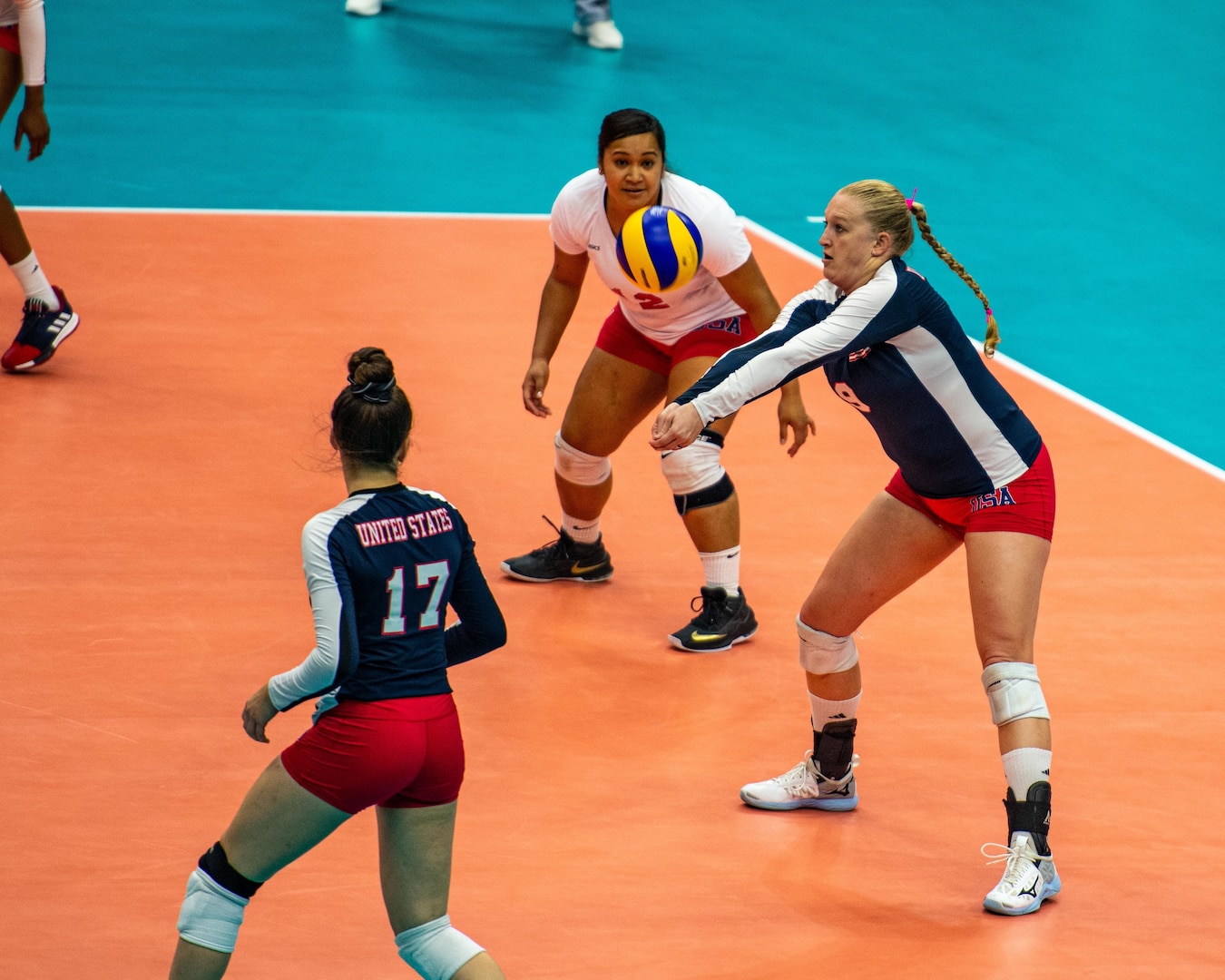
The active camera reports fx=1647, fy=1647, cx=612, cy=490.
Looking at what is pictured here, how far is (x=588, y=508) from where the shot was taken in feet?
23.9

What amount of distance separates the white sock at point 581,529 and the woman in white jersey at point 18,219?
3.44 m

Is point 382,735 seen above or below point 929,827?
above

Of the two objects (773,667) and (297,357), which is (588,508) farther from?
(297,357)

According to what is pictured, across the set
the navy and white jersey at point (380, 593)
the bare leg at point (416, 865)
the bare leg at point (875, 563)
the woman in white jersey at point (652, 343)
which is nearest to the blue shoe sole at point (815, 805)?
the bare leg at point (875, 563)

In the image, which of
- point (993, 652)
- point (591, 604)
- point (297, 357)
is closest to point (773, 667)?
point (591, 604)

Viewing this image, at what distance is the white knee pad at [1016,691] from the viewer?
16.3 feet

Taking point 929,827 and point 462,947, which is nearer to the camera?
point 462,947

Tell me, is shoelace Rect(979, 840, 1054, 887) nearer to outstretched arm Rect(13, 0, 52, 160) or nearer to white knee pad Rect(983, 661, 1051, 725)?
white knee pad Rect(983, 661, 1051, 725)

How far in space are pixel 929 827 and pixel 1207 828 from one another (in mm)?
938

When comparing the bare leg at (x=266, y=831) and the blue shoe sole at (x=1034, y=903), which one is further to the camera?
the blue shoe sole at (x=1034, y=903)

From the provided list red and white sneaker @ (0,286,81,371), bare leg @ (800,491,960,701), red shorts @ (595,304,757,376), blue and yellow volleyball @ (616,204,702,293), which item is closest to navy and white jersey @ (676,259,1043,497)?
bare leg @ (800,491,960,701)

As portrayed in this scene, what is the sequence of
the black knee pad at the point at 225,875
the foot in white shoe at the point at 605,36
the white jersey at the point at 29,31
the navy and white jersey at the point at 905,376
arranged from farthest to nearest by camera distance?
the foot in white shoe at the point at 605,36, the white jersey at the point at 29,31, the navy and white jersey at the point at 905,376, the black knee pad at the point at 225,875

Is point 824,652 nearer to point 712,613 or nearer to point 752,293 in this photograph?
point 712,613

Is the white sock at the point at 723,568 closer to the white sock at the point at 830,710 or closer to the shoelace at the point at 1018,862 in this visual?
the white sock at the point at 830,710
